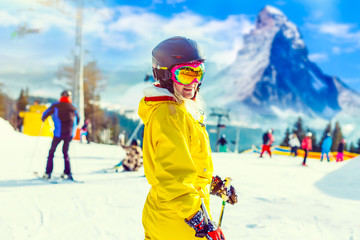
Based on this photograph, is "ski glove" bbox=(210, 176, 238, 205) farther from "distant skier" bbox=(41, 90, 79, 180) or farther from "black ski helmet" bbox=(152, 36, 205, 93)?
"distant skier" bbox=(41, 90, 79, 180)

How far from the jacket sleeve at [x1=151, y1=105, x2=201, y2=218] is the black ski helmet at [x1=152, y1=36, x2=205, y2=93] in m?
0.32

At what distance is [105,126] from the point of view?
51031mm

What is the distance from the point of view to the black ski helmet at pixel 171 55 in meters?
1.73

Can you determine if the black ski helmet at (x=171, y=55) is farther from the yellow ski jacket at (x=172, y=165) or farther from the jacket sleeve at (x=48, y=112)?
the jacket sleeve at (x=48, y=112)

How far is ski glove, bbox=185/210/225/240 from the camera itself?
146 cm

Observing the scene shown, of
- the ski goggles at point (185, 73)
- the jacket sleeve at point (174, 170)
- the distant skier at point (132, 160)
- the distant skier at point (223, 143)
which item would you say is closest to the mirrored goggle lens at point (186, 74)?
the ski goggles at point (185, 73)

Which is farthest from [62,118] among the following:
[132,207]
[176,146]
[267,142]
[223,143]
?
[223,143]

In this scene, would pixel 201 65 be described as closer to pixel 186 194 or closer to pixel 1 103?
pixel 186 194

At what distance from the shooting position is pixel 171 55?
1.73m

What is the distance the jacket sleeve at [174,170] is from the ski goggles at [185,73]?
288mm

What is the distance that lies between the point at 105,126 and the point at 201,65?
1999 inches

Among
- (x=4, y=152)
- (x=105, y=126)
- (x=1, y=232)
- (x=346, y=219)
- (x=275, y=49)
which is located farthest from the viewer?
(x=275, y=49)

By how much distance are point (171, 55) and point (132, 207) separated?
343cm

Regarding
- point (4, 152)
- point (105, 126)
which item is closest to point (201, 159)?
point (4, 152)
